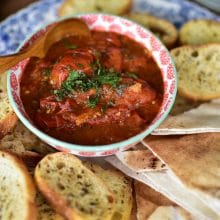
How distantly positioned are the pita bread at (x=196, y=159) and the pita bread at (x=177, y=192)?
0.21ft

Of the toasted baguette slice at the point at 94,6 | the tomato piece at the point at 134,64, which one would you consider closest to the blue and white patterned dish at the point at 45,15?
the toasted baguette slice at the point at 94,6

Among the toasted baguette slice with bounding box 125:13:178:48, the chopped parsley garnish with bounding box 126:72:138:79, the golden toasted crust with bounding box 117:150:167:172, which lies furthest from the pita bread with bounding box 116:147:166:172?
the toasted baguette slice with bounding box 125:13:178:48

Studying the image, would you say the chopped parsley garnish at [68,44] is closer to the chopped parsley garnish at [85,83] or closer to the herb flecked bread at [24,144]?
the chopped parsley garnish at [85,83]

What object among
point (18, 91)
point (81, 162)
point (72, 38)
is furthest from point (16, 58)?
point (81, 162)

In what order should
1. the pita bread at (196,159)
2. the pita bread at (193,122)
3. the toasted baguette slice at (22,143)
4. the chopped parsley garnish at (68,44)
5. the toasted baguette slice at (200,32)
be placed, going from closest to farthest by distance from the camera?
the pita bread at (196,159) < the pita bread at (193,122) < the toasted baguette slice at (22,143) < the chopped parsley garnish at (68,44) < the toasted baguette slice at (200,32)

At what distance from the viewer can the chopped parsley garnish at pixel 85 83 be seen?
3.17m

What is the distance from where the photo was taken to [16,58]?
3.28 m

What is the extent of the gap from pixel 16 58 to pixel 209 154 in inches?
60.7

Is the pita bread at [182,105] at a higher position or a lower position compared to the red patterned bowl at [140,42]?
lower

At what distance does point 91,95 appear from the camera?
3168 mm

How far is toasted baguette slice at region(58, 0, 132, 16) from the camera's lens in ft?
13.8

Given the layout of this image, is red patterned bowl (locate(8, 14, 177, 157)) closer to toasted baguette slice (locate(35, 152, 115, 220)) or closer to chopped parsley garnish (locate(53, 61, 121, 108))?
toasted baguette slice (locate(35, 152, 115, 220))

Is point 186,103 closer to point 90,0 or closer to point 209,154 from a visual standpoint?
point 209,154

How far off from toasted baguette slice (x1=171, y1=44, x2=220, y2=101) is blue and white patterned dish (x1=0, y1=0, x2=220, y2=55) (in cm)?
57
